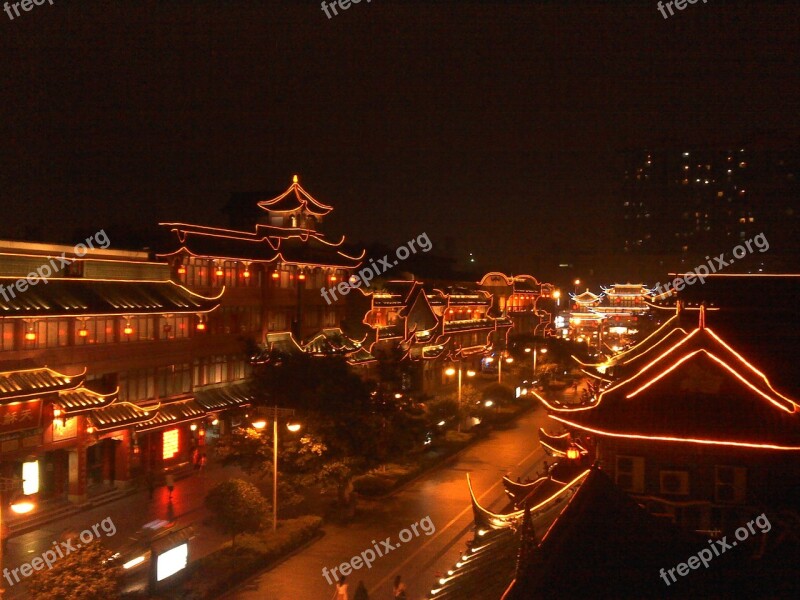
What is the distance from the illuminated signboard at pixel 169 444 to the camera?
29094 millimetres

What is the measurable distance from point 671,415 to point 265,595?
1065 cm

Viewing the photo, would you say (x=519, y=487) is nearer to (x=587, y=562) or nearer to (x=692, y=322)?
(x=692, y=322)

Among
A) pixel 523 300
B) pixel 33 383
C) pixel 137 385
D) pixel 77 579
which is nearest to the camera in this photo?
pixel 77 579

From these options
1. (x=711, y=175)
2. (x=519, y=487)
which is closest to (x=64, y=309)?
(x=519, y=487)

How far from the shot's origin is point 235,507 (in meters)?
19.6

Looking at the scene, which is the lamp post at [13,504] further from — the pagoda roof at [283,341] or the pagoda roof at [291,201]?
the pagoda roof at [291,201]

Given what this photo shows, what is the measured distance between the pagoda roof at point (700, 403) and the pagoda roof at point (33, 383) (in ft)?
53.8

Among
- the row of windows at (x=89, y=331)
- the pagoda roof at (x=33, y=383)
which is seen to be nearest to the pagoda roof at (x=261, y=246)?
the row of windows at (x=89, y=331)

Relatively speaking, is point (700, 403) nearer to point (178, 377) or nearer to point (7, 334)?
point (7, 334)

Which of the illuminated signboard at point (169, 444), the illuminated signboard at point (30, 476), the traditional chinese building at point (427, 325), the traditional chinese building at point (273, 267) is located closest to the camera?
the illuminated signboard at point (30, 476)

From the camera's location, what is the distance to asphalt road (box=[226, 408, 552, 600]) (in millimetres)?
18344

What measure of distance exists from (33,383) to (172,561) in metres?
8.69

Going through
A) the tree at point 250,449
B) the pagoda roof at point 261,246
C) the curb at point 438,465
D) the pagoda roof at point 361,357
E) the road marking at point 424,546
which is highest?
the pagoda roof at point 261,246

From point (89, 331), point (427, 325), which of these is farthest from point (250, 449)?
point (427, 325)
